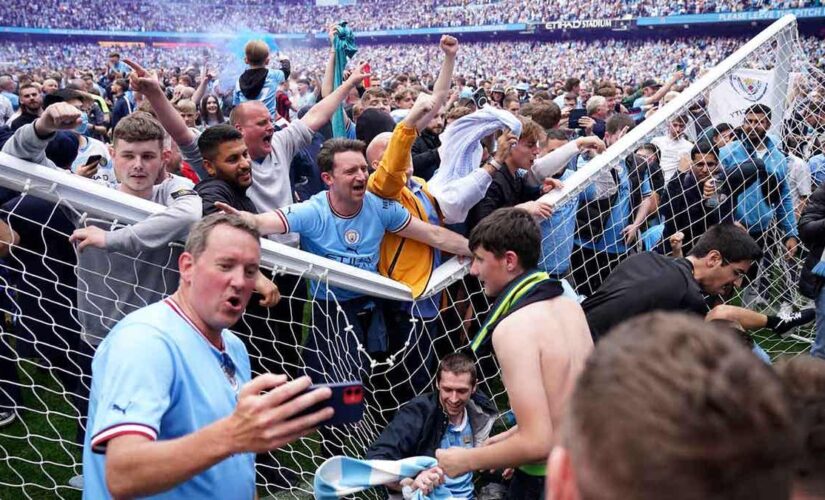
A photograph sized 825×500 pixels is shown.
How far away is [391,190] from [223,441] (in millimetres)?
2555

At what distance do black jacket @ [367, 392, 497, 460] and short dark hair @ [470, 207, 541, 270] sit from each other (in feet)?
4.01

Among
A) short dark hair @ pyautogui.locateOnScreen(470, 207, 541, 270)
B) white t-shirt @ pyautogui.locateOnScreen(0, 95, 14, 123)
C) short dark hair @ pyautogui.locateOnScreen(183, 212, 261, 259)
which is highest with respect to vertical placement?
white t-shirt @ pyautogui.locateOnScreen(0, 95, 14, 123)

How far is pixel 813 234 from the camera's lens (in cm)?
446

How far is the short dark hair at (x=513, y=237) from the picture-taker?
286 cm

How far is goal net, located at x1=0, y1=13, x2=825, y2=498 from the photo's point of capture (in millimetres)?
3391

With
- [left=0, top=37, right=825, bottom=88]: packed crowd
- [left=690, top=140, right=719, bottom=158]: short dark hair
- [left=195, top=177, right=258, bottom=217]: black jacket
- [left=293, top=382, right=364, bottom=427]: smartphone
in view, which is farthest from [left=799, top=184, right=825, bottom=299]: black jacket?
[left=0, top=37, right=825, bottom=88]: packed crowd

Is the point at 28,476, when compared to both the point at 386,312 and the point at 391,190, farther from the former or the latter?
the point at 391,190

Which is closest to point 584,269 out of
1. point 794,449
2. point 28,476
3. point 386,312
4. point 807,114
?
point 386,312

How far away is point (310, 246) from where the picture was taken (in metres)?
4.02

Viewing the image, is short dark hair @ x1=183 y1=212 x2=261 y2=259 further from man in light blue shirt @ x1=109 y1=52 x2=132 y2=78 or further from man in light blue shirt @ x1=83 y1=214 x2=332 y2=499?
man in light blue shirt @ x1=109 y1=52 x2=132 y2=78

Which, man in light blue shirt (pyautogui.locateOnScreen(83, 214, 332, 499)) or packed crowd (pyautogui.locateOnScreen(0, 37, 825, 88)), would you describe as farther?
packed crowd (pyautogui.locateOnScreen(0, 37, 825, 88))

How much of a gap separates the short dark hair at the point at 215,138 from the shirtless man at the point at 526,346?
1497mm

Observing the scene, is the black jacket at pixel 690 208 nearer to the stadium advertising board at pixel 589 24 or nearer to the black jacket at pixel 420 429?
the black jacket at pixel 420 429

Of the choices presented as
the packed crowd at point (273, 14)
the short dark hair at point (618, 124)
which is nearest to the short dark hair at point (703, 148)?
the short dark hair at point (618, 124)
